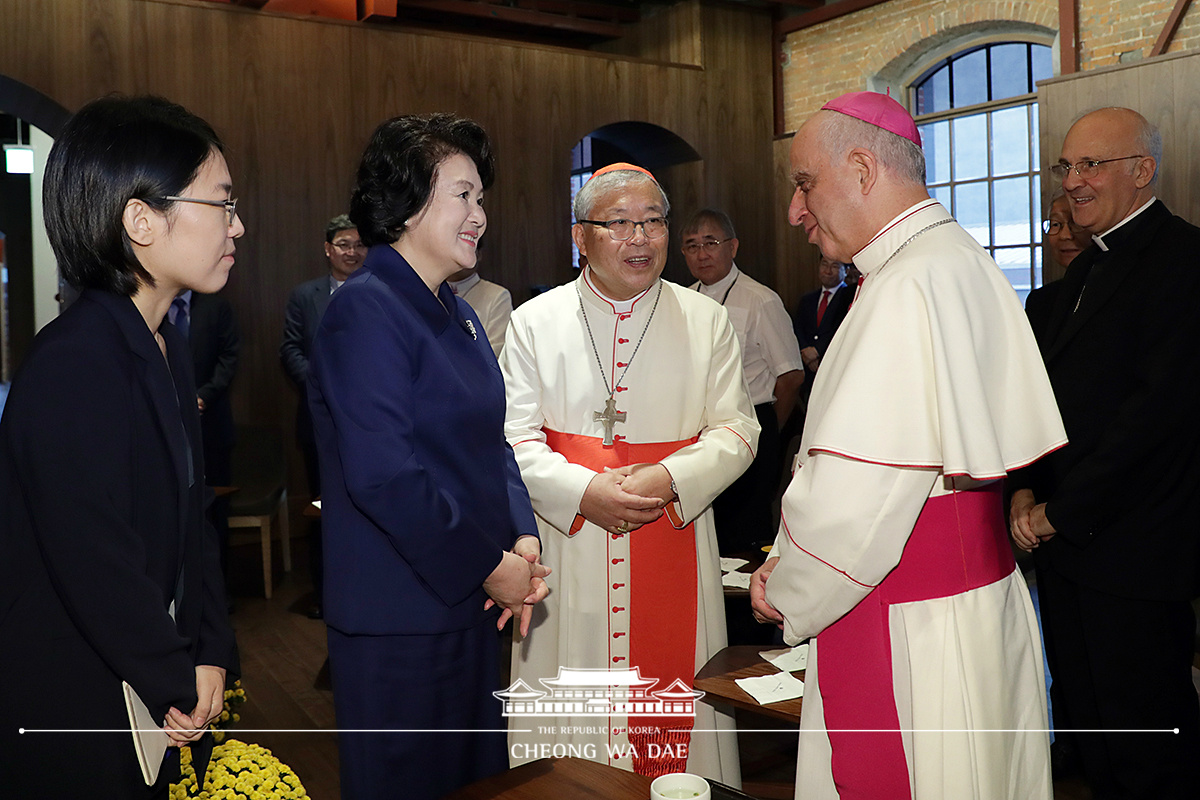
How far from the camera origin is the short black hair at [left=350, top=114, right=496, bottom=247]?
208 centimetres

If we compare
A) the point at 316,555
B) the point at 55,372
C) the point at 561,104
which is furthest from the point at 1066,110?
the point at 55,372

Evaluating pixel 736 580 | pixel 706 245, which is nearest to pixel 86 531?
pixel 736 580

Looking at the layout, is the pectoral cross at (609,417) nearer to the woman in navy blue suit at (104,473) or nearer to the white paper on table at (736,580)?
the white paper on table at (736,580)

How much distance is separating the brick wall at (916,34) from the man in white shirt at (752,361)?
11.2ft

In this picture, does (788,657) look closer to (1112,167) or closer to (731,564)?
(731,564)

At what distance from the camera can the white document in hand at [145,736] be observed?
154 centimetres

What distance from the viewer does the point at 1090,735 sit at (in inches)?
112

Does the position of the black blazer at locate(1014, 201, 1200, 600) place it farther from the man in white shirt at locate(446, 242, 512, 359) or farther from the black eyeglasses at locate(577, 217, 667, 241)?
the man in white shirt at locate(446, 242, 512, 359)

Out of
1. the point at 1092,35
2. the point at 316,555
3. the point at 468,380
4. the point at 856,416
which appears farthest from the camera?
the point at 1092,35

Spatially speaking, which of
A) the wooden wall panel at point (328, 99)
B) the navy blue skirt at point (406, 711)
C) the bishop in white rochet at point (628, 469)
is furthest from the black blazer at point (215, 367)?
the navy blue skirt at point (406, 711)

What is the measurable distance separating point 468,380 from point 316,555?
3564mm

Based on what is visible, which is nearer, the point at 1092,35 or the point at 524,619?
the point at 524,619

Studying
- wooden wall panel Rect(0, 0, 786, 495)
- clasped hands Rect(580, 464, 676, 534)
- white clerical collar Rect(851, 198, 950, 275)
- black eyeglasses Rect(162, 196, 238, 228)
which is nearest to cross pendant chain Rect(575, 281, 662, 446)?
clasped hands Rect(580, 464, 676, 534)

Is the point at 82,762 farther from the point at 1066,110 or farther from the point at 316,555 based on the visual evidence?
the point at 1066,110
